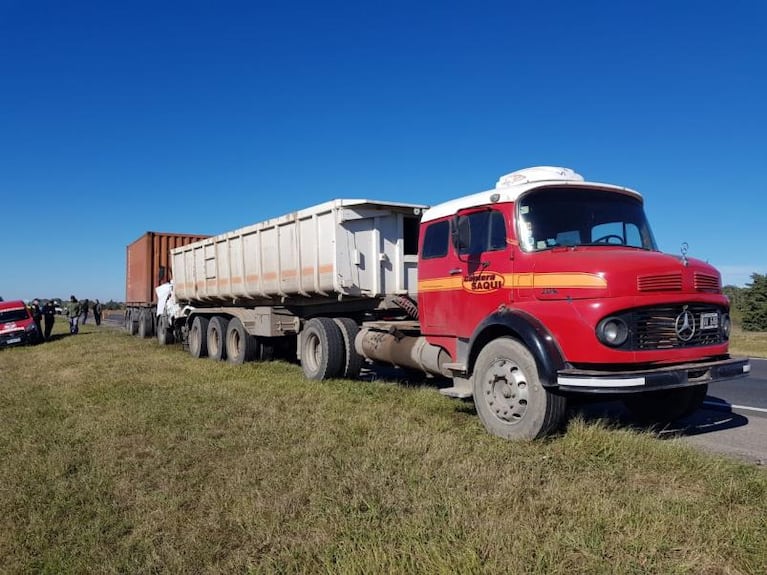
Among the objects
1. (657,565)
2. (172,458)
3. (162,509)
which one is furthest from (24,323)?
(657,565)

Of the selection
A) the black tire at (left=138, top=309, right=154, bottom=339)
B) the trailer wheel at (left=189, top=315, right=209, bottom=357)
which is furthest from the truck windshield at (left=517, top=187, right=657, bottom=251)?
the black tire at (left=138, top=309, right=154, bottom=339)

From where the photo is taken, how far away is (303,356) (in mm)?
10102

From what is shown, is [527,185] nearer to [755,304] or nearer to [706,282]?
[706,282]

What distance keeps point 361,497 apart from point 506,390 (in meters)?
2.16

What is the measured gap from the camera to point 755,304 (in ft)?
128

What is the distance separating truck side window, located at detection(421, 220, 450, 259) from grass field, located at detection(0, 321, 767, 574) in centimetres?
183

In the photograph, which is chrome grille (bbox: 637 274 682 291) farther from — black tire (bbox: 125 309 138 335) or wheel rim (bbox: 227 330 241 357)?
black tire (bbox: 125 309 138 335)

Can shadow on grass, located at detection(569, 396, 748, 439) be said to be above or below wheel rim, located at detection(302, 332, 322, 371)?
below

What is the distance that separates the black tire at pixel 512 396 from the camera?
17.2 ft

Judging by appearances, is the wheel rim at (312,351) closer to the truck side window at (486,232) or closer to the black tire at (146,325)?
the truck side window at (486,232)

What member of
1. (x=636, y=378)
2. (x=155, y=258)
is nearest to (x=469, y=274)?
(x=636, y=378)

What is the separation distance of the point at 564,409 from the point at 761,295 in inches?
1603

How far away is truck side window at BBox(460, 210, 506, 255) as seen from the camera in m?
6.12

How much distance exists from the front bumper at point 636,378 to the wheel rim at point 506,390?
0.54 metres
